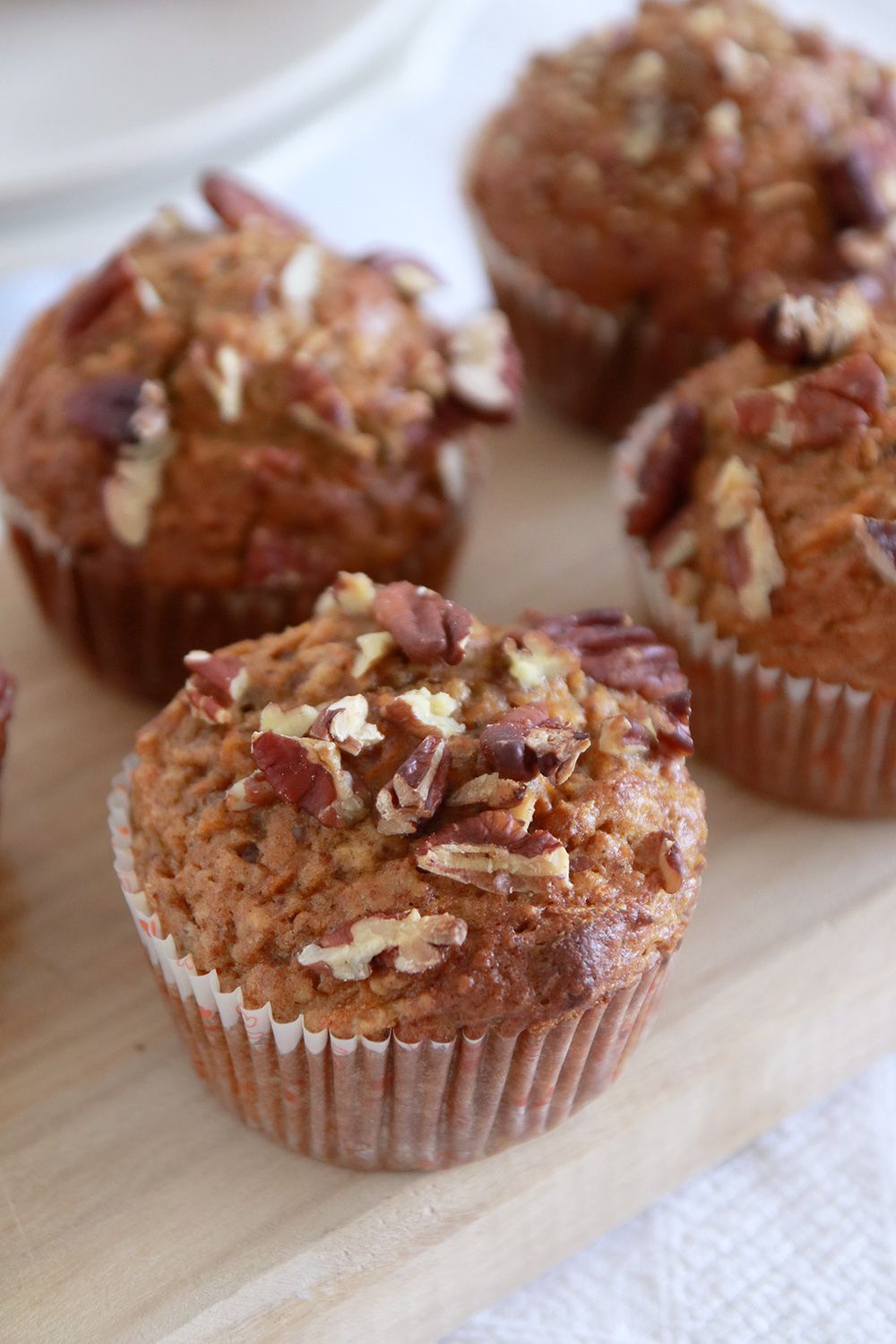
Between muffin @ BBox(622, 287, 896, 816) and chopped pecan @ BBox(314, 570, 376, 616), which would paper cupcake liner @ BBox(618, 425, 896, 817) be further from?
chopped pecan @ BBox(314, 570, 376, 616)

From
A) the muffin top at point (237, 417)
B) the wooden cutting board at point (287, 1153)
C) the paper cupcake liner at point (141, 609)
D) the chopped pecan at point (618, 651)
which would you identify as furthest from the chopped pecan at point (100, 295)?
the chopped pecan at point (618, 651)

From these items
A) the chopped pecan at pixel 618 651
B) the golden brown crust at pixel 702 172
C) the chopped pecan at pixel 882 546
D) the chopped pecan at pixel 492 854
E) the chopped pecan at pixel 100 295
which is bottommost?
the chopped pecan at pixel 492 854

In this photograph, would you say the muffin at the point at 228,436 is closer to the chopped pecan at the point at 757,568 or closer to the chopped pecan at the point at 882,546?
the chopped pecan at the point at 757,568

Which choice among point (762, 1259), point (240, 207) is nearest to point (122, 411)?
point (240, 207)

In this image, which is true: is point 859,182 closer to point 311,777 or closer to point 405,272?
point 405,272

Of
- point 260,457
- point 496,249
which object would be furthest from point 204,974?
point 496,249

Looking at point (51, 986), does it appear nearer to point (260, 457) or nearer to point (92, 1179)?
point (92, 1179)
